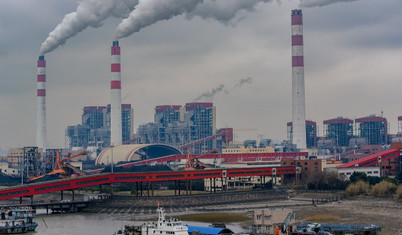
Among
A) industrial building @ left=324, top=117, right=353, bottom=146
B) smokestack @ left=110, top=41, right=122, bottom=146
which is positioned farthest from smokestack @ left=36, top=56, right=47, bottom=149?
industrial building @ left=324, top=117, right=353, bottom=146

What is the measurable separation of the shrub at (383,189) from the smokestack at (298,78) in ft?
180

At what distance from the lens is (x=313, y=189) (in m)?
83.0

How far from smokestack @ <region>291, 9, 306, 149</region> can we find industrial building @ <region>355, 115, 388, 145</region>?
37779 mm

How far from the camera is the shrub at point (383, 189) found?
7209cm

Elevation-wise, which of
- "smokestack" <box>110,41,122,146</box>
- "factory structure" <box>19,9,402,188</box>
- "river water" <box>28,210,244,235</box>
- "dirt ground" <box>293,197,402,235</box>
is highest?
"smokestack" <box>110,41,122,146</box>

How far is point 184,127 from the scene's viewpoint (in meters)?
178

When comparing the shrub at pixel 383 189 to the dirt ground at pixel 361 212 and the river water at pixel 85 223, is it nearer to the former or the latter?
the dirt ground at pixel 361 212

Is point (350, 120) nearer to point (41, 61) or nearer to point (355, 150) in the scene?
point (355, 150)

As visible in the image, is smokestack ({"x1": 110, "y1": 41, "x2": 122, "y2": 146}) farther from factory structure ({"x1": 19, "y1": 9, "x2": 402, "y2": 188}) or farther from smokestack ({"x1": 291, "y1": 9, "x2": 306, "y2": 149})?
smokestack ({"x1": 291, "y1": 9, "x2": 306, "y2": 149})

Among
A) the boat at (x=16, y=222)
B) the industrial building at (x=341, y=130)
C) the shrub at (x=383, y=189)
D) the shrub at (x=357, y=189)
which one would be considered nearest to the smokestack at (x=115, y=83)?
the industrial building at (x=341, y=130)

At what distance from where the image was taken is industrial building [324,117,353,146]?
170 meters

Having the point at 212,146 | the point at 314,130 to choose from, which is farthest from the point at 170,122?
the point at 314,130

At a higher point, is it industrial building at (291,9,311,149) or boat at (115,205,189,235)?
industrial building at (291,9,311,149)

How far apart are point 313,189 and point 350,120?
90547 millimetres
